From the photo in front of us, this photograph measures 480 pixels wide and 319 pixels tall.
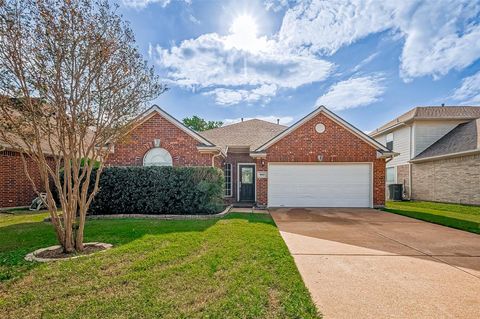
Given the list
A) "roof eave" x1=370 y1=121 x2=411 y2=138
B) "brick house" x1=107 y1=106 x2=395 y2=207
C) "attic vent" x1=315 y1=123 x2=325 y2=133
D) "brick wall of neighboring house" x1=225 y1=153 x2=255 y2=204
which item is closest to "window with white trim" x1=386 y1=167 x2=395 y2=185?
"roof eave" x1=370 y1=121 x2=411 y2=138

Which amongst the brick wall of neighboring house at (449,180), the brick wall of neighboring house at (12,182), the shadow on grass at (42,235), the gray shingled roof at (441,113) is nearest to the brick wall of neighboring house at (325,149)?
the brick wall of neighboring house at (449,180)

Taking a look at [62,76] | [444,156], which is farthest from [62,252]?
[444,156]

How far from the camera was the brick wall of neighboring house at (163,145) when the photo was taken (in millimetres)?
11930

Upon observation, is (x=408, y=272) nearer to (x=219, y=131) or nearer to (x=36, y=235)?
(x=36, y=235)

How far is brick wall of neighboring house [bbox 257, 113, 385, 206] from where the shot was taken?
500 inches

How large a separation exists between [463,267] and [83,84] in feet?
26.0

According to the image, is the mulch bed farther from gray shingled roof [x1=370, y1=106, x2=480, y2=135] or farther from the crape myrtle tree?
gray shingled roof [x1=370, y1=106, x2=480, y2=135]

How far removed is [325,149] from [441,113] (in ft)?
36.8

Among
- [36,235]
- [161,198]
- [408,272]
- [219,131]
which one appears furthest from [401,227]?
[219,131]

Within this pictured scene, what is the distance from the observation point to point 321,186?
12797 millimetres

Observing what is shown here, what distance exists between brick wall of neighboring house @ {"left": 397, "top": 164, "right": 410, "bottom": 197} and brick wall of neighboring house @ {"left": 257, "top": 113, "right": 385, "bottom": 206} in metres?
7.42

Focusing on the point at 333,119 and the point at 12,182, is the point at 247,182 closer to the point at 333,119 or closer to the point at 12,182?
the point at 333,119

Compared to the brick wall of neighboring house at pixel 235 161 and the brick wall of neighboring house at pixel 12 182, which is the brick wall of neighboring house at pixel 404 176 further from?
the brick wall of neighboring house at pixel 12 182

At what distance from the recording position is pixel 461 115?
56.1 feet
